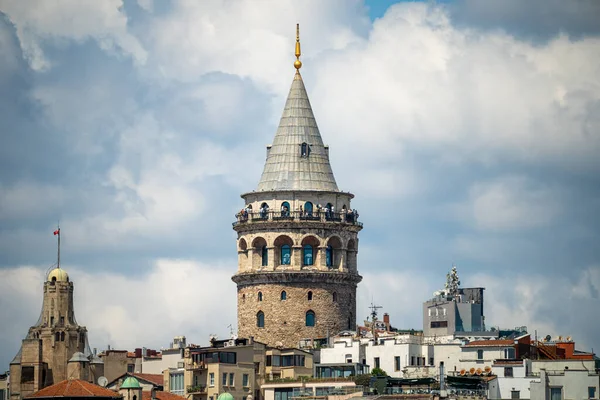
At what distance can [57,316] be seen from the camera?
184m

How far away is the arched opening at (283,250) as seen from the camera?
597ft

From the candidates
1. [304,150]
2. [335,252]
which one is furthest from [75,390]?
[304,150]

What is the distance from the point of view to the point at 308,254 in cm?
18250

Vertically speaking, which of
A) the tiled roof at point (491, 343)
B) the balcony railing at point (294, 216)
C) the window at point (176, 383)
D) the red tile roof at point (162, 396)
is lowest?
the red tile roof at point (162, 396)

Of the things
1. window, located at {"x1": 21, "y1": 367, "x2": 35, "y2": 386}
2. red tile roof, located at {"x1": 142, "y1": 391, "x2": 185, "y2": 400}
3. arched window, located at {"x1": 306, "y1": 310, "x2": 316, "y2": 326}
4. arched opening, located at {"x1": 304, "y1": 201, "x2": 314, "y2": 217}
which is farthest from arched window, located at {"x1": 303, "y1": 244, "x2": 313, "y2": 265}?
window, located at {"x1": 21, "y1": 367, "x2": 35, "y2": 386}

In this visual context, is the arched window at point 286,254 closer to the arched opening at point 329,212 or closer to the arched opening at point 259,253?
the arched opening at point 259,253

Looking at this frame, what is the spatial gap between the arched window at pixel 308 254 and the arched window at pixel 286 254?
3.58ft

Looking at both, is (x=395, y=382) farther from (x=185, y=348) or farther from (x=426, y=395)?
(x=185, y=348)

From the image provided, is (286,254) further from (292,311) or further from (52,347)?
(52,347)

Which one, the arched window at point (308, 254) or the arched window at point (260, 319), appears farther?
the arched window at point (308, 254)

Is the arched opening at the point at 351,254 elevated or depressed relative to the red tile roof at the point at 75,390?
elevated

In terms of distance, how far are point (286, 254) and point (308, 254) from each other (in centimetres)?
159

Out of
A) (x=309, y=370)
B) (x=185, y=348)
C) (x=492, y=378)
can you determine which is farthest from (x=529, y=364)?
(x=185, y=348)

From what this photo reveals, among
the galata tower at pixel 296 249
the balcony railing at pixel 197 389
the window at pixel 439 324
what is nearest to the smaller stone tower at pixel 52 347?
the balcony railing at pixel 197 389
